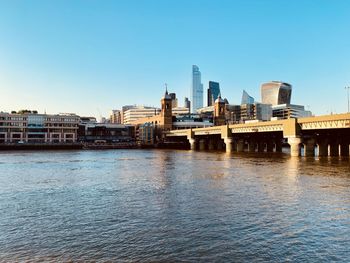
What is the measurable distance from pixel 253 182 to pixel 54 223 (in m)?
27.6

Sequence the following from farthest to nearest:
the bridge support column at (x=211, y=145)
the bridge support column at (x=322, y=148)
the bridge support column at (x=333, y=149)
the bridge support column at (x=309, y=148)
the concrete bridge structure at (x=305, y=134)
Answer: the bridge support column at (x=211, y=145)
the bridge support column at (x=333, y=149)
the bridge support column at (x=322, y=148)
the bridge support column at (x=309, y=148)
the concrete bridge structure at (x=305, y=134)

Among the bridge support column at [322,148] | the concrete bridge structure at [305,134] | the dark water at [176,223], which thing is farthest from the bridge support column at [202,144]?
the dark water at [176,223]

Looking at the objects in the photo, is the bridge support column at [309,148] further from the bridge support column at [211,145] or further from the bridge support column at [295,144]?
the bridge support column at [211,145]

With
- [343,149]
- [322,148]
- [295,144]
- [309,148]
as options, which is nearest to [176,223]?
[295,144]

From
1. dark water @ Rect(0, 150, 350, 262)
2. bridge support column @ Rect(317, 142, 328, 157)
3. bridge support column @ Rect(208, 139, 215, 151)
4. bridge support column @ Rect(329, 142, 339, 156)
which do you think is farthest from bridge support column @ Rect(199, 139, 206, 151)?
dark water @ Rect(0, 150, 350, 262)

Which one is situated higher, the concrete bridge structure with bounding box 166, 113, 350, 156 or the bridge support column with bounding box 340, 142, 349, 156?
the concrete bridge structure with bounding box 166, 113, 350, 156

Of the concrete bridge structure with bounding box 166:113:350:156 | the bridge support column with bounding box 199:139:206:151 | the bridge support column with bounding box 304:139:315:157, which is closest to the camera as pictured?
the concrete bridge structure with bounding box 166:113:350:156

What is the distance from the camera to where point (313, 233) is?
67.8 feet

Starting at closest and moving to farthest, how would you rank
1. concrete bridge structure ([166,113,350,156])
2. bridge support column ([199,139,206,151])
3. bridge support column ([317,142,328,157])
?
concrete bridge structure ([166,113,350,156]) < bridge support column ([317,142,328,157]) < bridge support column ([199,139,206,151])

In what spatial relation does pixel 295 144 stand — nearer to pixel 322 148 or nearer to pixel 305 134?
pixel 305 134

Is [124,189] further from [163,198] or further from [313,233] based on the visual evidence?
[313,233]

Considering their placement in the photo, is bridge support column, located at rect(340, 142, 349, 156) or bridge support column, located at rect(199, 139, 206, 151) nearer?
bridge support column, located at rect(340, 142, 349, 156)

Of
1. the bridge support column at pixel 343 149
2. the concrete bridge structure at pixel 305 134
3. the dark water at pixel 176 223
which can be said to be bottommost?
the dark water at pixel 176 223

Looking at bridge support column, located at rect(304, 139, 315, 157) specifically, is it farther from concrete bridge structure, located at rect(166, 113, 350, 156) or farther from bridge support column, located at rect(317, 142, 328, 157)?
bridge support column, located at rect(317, 142, 328, 157)
